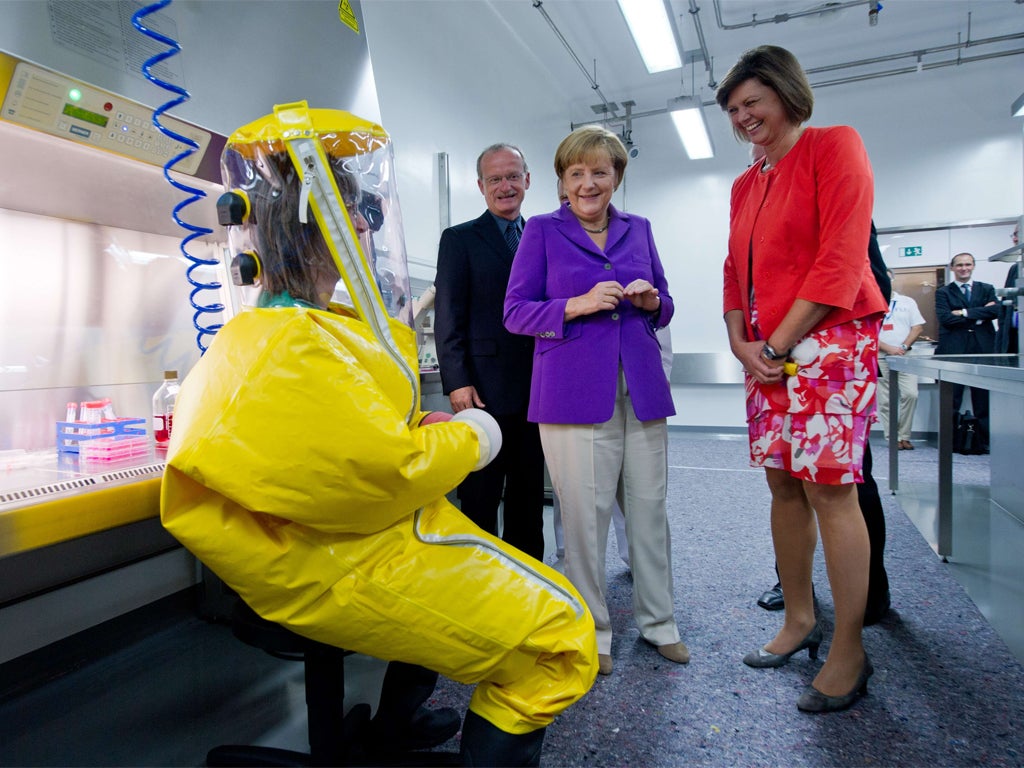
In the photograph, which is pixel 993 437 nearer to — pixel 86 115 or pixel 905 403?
pixel 905 403

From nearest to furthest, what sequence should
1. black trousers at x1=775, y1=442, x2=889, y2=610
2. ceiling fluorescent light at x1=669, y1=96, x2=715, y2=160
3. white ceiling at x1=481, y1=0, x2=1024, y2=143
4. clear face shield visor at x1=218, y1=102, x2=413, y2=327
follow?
clear face shield visor at x1=218, y1=102, x2=413, y2=327
black trousers at x1=775, y1=442, x2=889, y2=610
white ceiling at x1=481, y1=0, x2=1024, y2=143
ceiling fluorescent light at x1=669, y1=96, x2=715, y2=160

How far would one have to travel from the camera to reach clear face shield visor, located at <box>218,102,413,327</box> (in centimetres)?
81


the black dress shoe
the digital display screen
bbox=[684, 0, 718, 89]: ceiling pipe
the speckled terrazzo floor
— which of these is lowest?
the speckled terrazzo floor

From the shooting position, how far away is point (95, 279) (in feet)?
4.50

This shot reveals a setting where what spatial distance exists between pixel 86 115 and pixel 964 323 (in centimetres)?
556

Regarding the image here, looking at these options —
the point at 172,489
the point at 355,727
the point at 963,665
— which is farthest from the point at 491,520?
the point at 963,665

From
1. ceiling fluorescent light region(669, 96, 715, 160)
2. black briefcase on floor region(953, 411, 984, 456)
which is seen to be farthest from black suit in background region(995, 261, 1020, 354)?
ceiling fluorescent light region(669, 96, 715, 160)

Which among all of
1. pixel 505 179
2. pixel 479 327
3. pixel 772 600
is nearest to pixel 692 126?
pixel 505 179

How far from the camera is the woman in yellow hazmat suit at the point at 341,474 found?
2.30 ft

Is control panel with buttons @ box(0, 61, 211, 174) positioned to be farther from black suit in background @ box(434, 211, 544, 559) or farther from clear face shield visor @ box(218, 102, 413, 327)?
black suit in background @ box(434, 211, 544, 559)

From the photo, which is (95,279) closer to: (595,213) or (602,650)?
(595,213)

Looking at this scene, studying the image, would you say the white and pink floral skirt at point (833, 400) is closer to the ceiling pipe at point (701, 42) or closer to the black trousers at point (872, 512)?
the black trousers at point (872, 512)

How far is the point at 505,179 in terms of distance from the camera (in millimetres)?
1847

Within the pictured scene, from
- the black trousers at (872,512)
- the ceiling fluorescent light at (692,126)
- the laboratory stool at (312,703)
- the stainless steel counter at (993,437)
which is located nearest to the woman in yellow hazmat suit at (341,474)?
the laboratory stool at (312,703)
